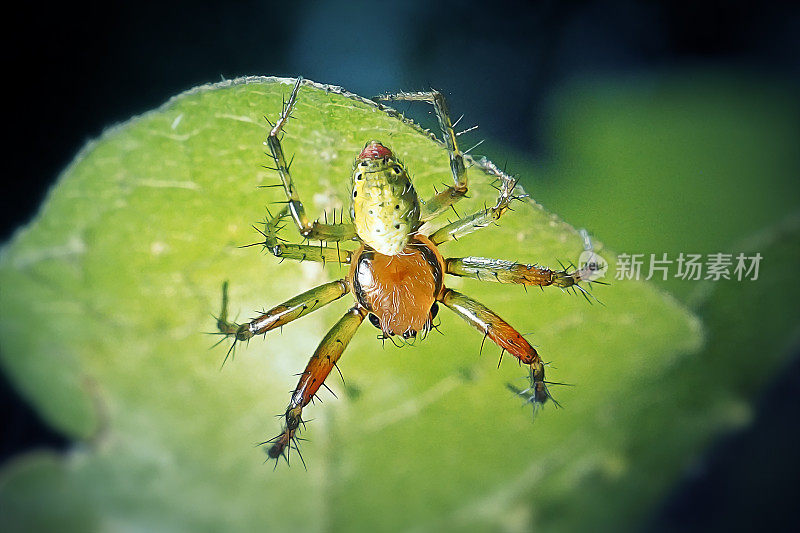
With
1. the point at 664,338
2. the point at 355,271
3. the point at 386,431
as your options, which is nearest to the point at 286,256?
the point at 355,271

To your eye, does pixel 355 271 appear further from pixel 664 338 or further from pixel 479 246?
pixel 664 338

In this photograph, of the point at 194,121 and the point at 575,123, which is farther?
the point at 575,123

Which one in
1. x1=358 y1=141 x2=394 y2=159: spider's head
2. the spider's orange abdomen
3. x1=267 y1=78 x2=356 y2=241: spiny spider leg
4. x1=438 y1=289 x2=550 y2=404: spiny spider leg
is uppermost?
x1=267 y1=78 x2=356 y2=241: spiny spider leg

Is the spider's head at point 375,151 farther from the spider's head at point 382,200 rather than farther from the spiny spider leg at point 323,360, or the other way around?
the spiny spider leg at point 323,360

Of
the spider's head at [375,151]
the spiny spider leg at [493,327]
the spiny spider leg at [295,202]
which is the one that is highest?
the spiny spider leg at [295,202]

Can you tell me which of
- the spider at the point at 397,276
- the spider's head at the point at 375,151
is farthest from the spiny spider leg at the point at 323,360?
the spider's head at the point at 375,151

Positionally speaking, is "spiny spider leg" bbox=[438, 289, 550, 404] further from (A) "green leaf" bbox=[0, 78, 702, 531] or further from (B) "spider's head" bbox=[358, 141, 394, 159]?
(B) "spider's head" bbox=[358, 141, 394, 159]

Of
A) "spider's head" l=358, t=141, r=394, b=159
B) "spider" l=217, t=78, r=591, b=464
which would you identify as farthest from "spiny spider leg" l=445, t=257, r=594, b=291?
"spider's head" l=358, t=141, r=394, b=159
